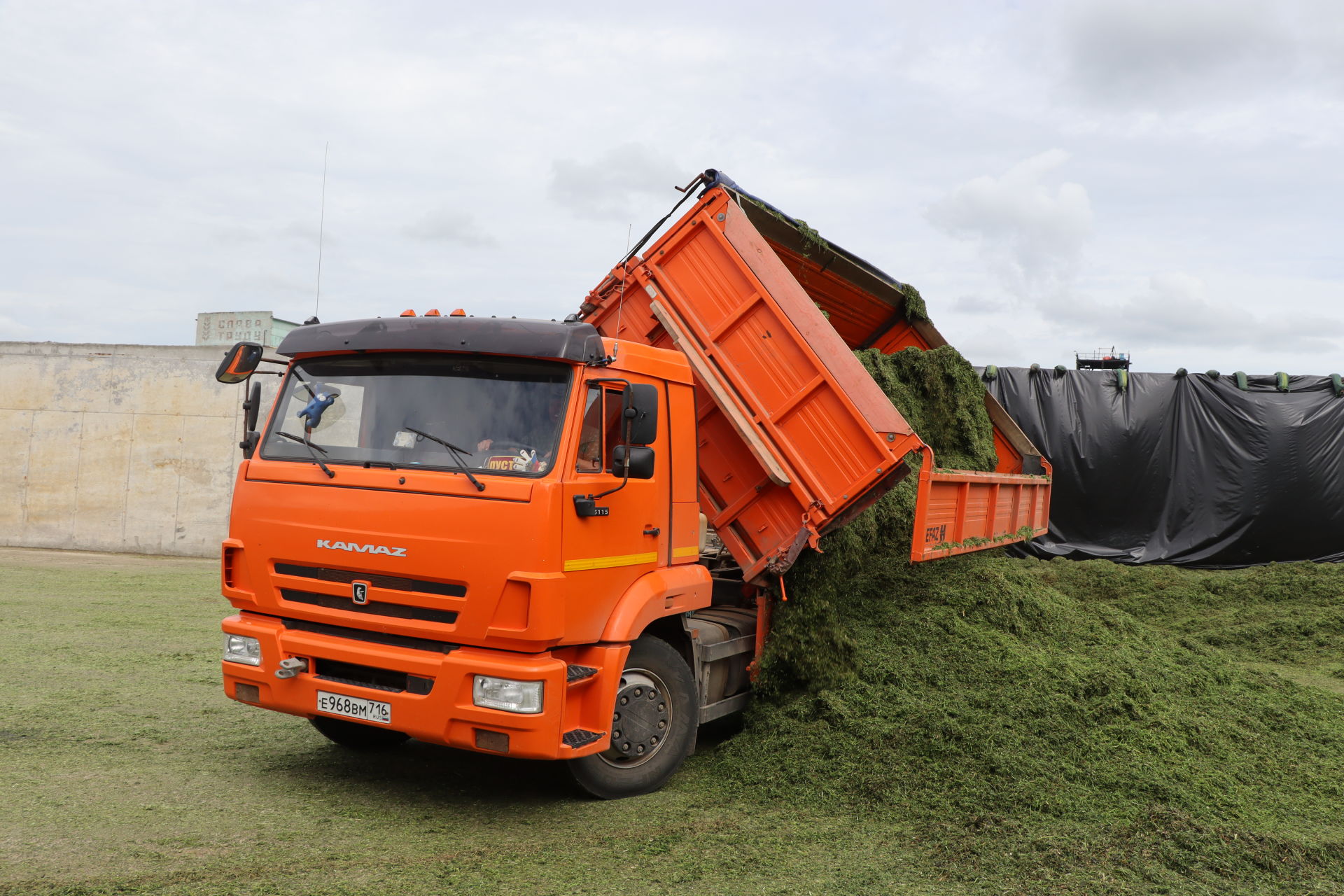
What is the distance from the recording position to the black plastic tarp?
13852 millimetres

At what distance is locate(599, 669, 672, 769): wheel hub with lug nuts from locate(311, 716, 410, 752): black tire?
4.36ft

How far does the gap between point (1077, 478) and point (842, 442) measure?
10259 mm

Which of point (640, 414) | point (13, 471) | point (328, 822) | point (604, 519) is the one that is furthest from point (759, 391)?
point (13, 471)

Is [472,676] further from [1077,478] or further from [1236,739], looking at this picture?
[1077,478]

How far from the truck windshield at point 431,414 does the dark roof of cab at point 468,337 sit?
0.09m

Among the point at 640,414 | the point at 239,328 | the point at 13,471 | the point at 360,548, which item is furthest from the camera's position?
the point at 239,328

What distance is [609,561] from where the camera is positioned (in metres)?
4.79

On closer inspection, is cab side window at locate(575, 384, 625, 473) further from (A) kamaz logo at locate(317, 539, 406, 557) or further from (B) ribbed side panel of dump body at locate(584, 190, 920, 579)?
(B) ribbed side panel of dump body at locate(584, 190, 920, 579)

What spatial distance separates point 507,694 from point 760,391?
2527mm

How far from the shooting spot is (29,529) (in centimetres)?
1589

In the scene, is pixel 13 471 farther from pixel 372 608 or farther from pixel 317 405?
pixel 372 608

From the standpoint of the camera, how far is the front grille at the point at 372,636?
450 cm

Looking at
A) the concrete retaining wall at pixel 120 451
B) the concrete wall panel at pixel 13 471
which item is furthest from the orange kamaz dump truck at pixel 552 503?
the concrete wall panel at pixel 13 471

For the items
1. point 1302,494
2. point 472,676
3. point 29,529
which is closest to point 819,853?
point 472,676
